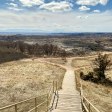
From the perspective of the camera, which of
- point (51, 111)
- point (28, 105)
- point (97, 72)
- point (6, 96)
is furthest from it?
point (97, 72)

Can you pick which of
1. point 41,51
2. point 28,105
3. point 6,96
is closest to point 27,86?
point 6,96

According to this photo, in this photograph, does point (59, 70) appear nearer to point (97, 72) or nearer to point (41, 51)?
point (97, 72)

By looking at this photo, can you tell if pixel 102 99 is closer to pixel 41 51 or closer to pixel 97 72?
pixel 97 72

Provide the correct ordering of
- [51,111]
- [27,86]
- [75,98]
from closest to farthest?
1. [51,111]
2. [75,98]
3. [27,86]

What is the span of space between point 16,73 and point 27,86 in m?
13.3

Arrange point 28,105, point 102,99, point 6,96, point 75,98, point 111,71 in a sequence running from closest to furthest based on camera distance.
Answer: point 75,98 → point 28,105 → point 102,99 → point 6,96 → point 111,71

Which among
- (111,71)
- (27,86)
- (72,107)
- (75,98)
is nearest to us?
(72,107)

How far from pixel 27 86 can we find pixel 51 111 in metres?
19.9

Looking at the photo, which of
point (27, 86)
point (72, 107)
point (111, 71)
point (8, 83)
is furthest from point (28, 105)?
point (111, 71)

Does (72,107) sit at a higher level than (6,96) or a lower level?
higher

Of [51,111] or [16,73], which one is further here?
[16,73]

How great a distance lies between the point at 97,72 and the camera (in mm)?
48312

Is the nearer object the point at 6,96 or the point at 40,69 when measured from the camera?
the point at 6,96

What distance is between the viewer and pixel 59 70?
176 ft
